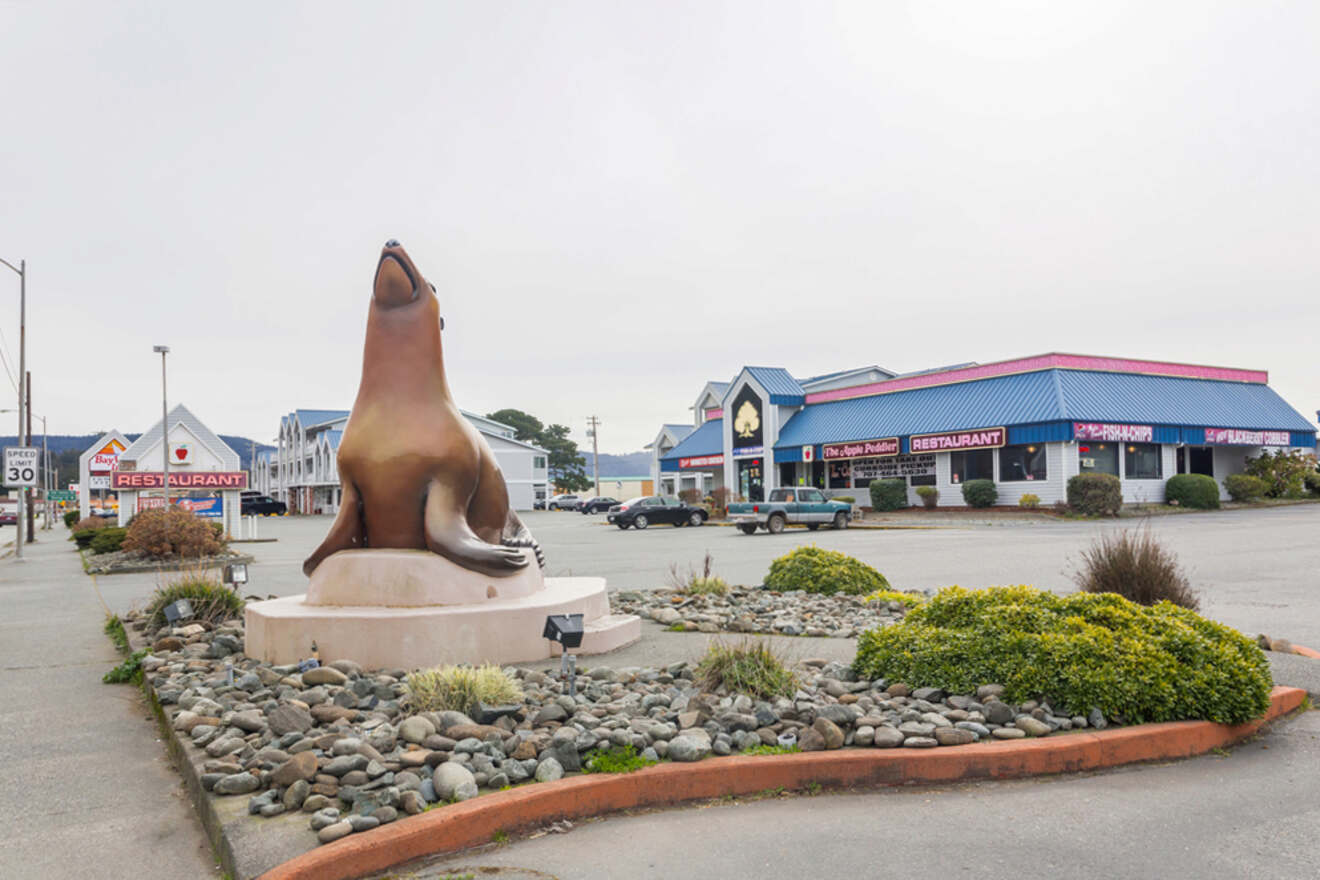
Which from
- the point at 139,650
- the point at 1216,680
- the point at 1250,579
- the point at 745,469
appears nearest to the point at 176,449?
the point at 745,469

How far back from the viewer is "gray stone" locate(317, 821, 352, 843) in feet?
13.7

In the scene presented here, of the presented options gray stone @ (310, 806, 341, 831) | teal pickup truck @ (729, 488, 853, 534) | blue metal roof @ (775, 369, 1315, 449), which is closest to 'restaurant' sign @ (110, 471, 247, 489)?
teal pickup truck @ (729, 488, 853, 534)

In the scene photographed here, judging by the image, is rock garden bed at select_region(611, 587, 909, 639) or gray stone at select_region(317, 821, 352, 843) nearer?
gray stone at select_region(317, 821, 352, 843)

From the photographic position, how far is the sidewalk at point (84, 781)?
4.48m

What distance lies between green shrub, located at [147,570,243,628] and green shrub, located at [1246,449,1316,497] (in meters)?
42.1

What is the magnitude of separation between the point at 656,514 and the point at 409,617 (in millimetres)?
31606

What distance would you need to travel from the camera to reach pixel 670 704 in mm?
6070

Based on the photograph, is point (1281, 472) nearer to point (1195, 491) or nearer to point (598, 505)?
point (1195, 491)

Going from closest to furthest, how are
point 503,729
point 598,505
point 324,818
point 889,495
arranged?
1. point 324,818
2. point 503,729
3. point 889,495
4. point 598,505

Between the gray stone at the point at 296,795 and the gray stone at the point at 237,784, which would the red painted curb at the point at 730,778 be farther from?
the gray stone at the point at 237,784

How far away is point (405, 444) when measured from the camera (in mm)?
8594

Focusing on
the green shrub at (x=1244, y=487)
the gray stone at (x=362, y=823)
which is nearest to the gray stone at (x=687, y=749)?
the gray stone at (x=362, y=823)

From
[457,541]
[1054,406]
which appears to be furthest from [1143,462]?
[457,541]

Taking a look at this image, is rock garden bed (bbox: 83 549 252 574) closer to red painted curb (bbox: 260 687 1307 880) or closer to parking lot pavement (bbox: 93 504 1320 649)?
parking lot pavement (bbox: 93 504 1320 649)
